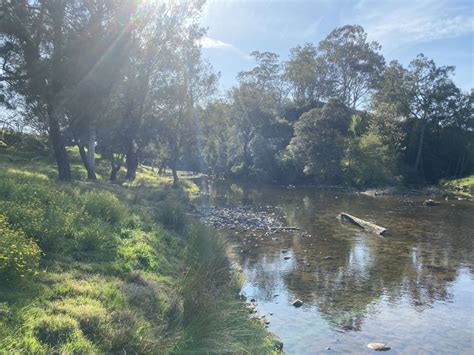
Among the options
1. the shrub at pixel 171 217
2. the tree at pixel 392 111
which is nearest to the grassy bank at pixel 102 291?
the shrub at pixel 171 217

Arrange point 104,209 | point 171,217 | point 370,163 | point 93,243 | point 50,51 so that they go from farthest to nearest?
point 370,163 < point 50,51 < point 171,217 < point 104,209 < point 93,243

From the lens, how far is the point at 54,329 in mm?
5879

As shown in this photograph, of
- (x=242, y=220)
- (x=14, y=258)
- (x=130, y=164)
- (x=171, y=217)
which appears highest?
(x=130, y=164)

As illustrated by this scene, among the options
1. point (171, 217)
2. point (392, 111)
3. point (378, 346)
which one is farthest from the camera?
point (392, 111)

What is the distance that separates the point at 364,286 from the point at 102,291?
362 inches

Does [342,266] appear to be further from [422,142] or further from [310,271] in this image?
[422,142]

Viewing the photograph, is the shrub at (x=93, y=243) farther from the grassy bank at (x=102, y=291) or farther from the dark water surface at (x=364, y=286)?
the dark water surface at (x=364, y=286)

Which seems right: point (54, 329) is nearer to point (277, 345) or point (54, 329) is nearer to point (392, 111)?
point (277, 345)

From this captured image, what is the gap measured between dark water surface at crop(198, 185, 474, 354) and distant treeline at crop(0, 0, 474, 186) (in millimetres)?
13383

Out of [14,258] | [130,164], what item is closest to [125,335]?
[14,258]

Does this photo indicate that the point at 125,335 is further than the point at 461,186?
No

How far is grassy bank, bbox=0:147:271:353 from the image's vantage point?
19.6ft

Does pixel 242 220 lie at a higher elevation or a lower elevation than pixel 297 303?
higher

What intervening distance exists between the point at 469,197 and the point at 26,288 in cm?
4903
